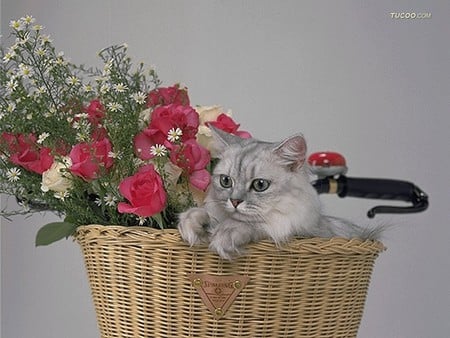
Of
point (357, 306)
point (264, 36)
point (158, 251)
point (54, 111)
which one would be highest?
point (264, 36)

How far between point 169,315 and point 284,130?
1.16m

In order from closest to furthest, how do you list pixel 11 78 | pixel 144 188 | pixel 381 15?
pixel 144 188
pixel 11 78
pixel 381 15

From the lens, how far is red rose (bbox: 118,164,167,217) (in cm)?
95

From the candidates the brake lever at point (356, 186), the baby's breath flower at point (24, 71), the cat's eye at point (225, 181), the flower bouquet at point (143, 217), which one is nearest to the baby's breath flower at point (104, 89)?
the flower bouquet at point (143, 217)

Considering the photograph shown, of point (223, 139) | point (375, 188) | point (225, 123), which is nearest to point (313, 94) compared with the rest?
point (375, 188)

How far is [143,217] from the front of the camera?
0.99 metres

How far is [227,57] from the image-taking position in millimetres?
2088

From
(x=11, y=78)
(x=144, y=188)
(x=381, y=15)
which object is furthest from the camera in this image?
(x=381, y=15)

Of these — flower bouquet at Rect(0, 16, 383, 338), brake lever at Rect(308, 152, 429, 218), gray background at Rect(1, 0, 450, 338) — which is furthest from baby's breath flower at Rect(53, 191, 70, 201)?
gray background at Rect(1, 0, 450, 338)

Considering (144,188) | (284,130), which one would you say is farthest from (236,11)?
(144,188)

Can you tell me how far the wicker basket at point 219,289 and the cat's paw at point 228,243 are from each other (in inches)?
0.8

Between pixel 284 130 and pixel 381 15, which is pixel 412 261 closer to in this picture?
pixel 284 130

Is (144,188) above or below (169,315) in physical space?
above

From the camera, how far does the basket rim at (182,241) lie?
94 cm
